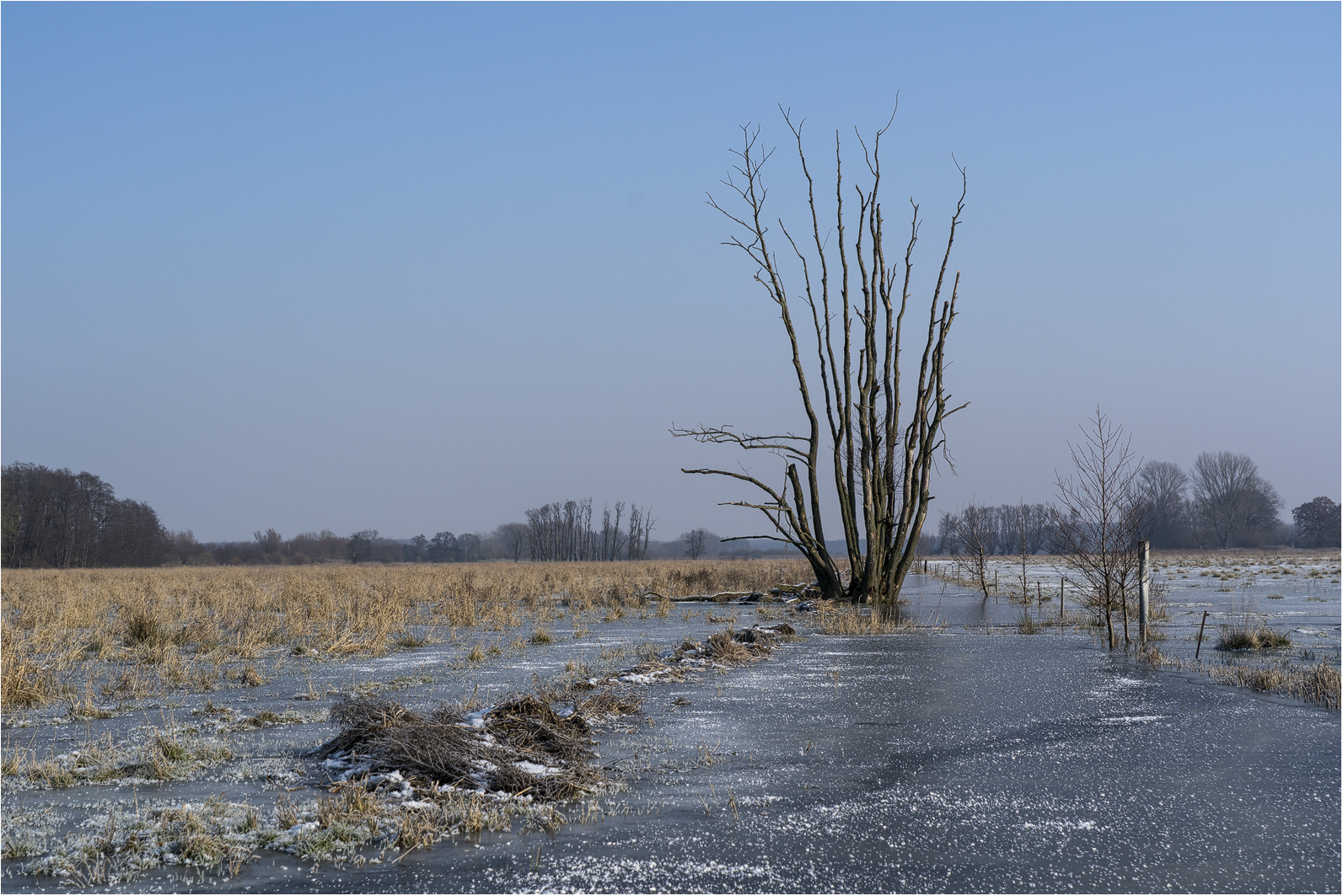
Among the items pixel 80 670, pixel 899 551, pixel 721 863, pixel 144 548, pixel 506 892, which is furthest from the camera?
pixel 144 548

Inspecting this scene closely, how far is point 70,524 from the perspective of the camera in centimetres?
8106

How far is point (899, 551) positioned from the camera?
2111 centimetres

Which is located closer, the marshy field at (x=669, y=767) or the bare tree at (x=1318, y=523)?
the marshy field at (x=669, y=767)

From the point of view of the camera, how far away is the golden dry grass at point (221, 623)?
960 centimetres

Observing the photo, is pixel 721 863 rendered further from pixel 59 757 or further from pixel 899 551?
pixel 899 551

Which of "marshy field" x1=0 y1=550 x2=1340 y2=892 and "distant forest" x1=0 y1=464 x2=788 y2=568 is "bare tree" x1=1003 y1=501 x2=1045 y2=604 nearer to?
"marshy field" x1=0 y1=550 x2=1340 y2=892

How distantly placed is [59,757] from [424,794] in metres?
2.75

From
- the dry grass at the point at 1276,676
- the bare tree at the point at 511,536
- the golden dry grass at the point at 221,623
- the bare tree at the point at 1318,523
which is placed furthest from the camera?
the bare tree at the point at 511,536

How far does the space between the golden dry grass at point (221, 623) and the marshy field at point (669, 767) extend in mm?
107

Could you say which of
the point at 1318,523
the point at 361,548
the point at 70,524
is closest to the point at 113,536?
the point at 70,524

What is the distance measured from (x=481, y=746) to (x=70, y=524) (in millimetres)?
92753

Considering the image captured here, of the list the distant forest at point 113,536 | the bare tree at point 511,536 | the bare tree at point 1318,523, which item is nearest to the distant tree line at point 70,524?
the distant forest at point 113,536

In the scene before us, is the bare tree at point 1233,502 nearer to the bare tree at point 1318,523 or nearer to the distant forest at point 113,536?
the bare tree at point 1318,523

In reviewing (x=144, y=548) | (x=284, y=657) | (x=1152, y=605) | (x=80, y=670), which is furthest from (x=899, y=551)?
(x=144, y=548)
